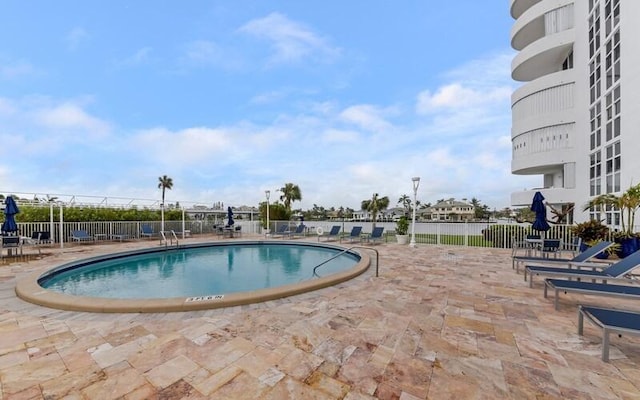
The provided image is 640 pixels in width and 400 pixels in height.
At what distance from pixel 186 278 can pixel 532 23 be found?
82.5 feet

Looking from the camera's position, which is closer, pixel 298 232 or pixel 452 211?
pixel 298 232

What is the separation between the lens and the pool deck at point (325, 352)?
7.34 ft

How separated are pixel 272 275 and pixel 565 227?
37.4ft

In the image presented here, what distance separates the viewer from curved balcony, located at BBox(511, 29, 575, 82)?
16112 millimetres

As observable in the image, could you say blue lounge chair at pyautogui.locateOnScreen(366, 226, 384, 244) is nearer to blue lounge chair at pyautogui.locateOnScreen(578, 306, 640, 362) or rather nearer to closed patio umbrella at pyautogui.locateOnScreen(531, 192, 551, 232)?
closed patio umbrella at pyautogui.locateOnScreen(531, 192, 551, 232)

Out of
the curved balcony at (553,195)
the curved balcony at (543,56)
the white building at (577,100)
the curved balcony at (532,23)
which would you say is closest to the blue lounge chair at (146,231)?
the white building at (577,100)

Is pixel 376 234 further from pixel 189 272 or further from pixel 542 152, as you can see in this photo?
pixel 542 152

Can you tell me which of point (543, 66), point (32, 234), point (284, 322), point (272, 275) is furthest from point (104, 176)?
point (543, 66)

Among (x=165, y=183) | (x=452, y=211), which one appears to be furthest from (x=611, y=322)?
(x=452, y=211)

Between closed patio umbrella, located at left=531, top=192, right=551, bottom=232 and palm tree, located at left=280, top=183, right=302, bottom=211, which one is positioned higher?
palm tree, located at left=280, top=183, right=302, bottom=211

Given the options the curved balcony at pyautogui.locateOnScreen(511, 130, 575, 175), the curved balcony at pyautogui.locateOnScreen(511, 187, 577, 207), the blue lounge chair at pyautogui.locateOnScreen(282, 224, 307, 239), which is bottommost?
the blue lounge chair at pyautogui.locateOnScreen(282, 224, 307, 239)

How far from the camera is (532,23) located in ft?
58.9

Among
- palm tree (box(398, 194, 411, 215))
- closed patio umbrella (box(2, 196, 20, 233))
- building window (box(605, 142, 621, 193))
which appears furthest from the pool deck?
palm tree (box(398, 194, 411, 215))

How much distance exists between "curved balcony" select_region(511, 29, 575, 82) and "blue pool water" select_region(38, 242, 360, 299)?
18.6 meters
